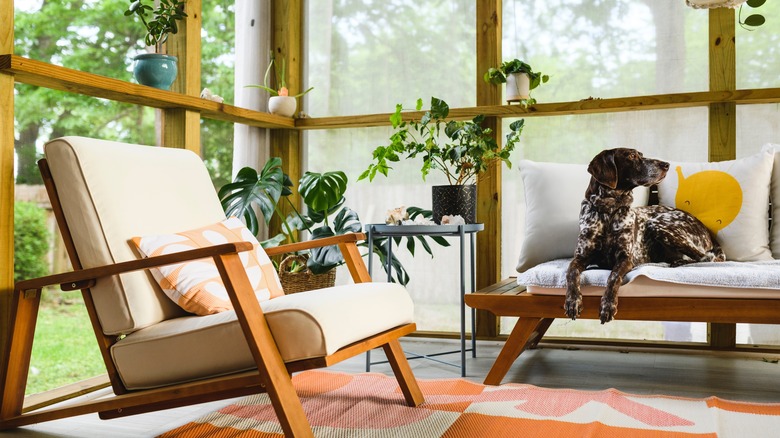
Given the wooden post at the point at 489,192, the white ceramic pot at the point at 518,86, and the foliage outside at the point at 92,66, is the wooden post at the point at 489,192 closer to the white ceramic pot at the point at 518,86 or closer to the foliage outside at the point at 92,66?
the white ceramic pot at the point at 518,86

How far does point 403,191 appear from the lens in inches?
157

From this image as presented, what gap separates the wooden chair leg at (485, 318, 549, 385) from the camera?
8.82ft

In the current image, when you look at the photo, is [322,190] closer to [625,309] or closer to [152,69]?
[152,69]

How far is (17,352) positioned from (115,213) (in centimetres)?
51

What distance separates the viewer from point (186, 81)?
3273 mm

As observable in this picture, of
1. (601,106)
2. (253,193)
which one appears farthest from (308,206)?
(601,106)

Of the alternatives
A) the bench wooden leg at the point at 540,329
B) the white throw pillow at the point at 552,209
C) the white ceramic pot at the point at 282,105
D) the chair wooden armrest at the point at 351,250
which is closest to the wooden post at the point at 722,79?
the white throw pillow at the point at 552,209

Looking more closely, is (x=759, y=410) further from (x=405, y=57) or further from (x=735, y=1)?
(x=405, y=57)

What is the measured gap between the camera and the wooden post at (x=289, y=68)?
13.5 feet

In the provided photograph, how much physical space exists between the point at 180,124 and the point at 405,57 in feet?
4.59

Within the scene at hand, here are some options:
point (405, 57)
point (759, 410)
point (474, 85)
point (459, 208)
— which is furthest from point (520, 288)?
point (405, 57)

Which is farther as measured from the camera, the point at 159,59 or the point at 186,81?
the point at 186,81

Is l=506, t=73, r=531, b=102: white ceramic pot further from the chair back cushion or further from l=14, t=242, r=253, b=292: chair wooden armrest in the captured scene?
l=14, t=242, r=253, b=292: chair wooden armrest

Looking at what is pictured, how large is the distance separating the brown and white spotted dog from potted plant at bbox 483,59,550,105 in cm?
92
